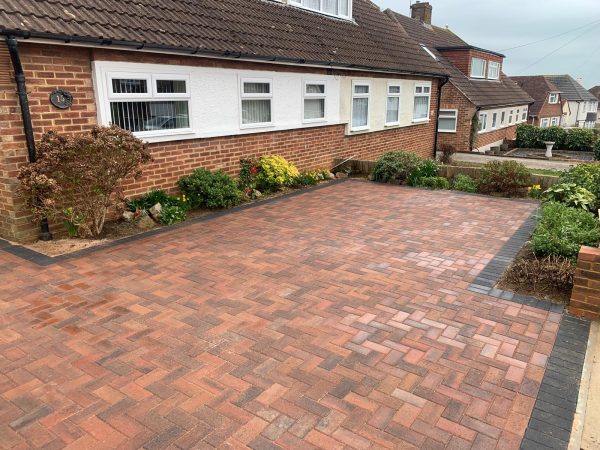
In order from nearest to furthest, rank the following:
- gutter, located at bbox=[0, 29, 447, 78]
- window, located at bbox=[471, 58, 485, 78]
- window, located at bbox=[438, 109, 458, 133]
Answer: gutter, located at bbox=[0, 29, 447, 78] < window, located at bbox=[438, 109, 458, 133] < window, located at bbox=[471, 58, 485, 78]

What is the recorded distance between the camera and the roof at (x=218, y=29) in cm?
607

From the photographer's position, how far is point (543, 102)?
46438 mm

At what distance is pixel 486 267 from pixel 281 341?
3152 millimetres

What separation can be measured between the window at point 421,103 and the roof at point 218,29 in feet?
3.99

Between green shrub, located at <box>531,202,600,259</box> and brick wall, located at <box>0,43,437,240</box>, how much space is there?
5956 millimetres

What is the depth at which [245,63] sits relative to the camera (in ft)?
30.1

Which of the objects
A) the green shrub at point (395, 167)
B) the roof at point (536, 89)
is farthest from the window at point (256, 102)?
the roof at point (536, 89)

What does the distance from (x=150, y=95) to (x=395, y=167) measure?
635 centimetres

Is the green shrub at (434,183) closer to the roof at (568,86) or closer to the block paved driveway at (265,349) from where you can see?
the block paved driveway at (265,349)

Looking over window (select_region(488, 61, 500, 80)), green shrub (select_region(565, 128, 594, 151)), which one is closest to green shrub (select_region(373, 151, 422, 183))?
window (select_region(488, 61, 500, 80))

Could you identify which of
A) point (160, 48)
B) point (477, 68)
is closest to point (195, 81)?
point (160, 48)

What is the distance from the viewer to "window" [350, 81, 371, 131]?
13212mm

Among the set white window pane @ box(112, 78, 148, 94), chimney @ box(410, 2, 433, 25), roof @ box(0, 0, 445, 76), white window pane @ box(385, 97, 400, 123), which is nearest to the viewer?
roof @ box(0, 0, 445, 76)

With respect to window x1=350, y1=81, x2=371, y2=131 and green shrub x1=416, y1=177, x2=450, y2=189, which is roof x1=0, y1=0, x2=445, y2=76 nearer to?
window x1=350, y1=81, x2=371, y2=131
